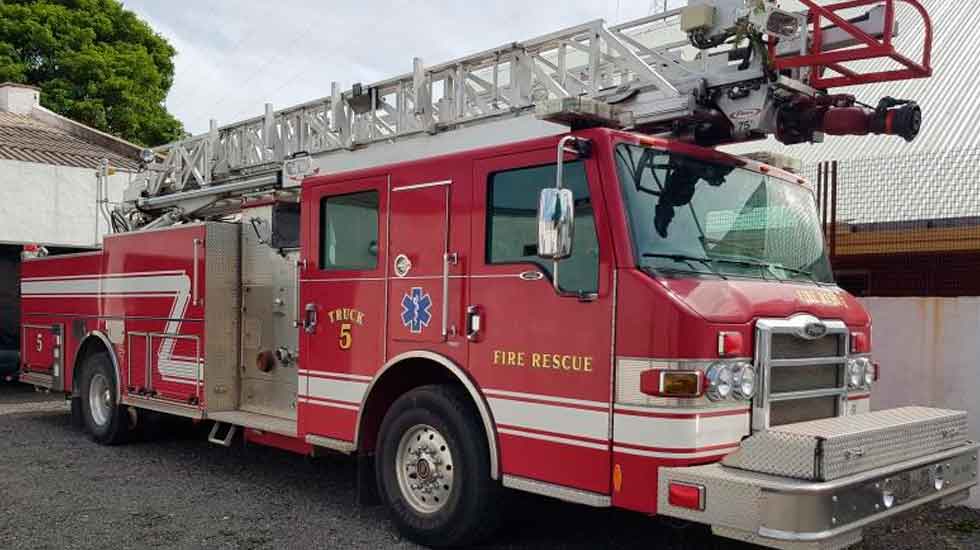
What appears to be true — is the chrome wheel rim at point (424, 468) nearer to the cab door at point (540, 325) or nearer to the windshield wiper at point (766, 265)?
the cab door at point (540, 325)

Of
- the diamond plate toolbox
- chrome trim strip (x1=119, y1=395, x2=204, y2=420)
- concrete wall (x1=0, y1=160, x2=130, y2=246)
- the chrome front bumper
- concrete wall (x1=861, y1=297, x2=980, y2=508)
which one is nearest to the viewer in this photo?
the chrome front bumper

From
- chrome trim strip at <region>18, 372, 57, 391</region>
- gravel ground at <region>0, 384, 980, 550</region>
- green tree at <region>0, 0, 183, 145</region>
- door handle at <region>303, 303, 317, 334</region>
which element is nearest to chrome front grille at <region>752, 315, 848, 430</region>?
gravel ground at <region>0, 384, 980, 550</region>

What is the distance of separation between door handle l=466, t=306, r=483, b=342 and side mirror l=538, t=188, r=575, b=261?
0.99 metres

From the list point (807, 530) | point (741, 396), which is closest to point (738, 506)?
point (807, 530)

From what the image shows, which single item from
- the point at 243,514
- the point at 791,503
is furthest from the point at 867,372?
the point at 243,514

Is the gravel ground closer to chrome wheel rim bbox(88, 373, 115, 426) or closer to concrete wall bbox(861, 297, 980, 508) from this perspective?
chrome wheel rim bbox(88, 373, 115, 426)

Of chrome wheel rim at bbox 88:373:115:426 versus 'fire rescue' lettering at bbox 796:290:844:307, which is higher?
'fire rescue' lettering at bbox 796:290:844:307

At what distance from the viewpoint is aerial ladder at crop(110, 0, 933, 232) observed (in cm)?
498

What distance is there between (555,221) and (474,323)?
113 cm

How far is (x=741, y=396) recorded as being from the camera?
4.40m

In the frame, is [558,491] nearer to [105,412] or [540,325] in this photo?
[540,325]

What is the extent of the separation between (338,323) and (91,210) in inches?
430

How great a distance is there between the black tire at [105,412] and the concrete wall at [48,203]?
20.0 ft

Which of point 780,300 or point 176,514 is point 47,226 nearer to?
point 176,514
